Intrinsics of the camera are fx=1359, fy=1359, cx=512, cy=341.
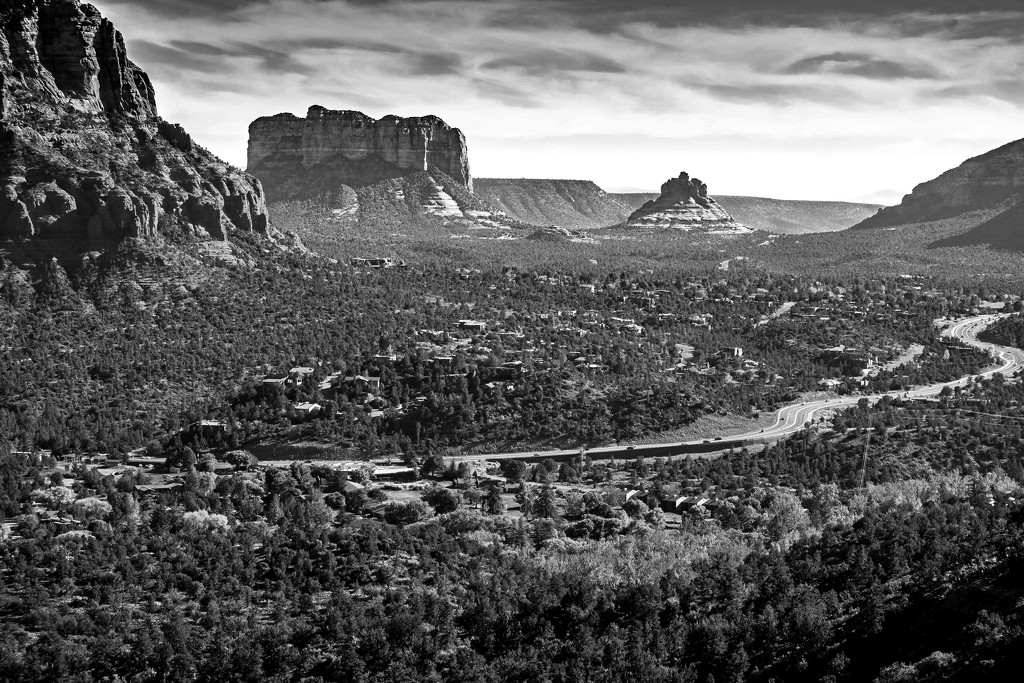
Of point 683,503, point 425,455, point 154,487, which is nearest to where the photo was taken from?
point 683,503

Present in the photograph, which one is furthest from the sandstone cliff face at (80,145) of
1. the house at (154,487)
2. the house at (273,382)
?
the house at (154,487)

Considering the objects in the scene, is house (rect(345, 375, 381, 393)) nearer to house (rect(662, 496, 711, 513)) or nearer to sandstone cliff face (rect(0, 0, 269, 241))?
sandstone cliff face (rect(0, 0, 269, 241))

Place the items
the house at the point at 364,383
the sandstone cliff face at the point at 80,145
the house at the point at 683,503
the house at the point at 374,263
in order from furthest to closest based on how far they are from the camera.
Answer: the house at the point at 374,263 < the sandstone cliff face at the point at 80,145 < the house at the point at 364,383 < the house at the point at 683,503

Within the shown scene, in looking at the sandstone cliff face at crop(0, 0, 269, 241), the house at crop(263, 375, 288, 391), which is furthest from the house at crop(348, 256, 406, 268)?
the house at crop(263, 375, 288, 391)

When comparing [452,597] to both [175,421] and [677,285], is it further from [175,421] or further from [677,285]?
[677,285]

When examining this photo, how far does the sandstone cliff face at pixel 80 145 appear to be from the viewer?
10894 centimetres

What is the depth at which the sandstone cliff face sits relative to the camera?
108938 mm

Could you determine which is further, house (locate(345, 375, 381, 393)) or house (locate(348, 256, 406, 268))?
house (locate(348, 256, 406, 268))

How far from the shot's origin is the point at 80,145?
11319 centimetres

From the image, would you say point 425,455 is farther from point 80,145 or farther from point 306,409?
point 80,145

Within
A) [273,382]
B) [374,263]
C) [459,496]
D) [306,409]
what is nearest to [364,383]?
[306,409]

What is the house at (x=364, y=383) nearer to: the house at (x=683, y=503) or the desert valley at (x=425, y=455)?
the desert valley at (x=425, y=455)

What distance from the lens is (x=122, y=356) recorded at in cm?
10112

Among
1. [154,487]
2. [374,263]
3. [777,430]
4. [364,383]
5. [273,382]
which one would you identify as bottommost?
[154,487]
